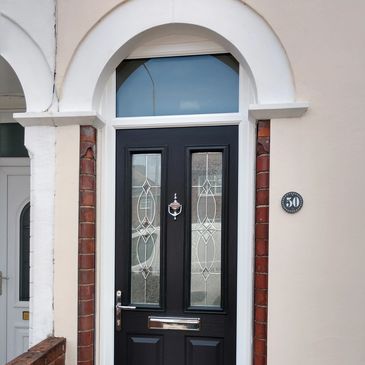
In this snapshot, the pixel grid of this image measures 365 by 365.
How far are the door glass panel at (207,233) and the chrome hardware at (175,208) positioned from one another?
92mm

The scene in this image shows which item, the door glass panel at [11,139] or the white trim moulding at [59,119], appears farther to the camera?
the door glass panel at [11,139]

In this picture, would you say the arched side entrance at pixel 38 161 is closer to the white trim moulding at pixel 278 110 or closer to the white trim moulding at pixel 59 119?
the white trim moulding at pixel 59 119

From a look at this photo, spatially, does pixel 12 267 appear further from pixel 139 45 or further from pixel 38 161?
pixel 139 45

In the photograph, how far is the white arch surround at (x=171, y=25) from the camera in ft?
7.40

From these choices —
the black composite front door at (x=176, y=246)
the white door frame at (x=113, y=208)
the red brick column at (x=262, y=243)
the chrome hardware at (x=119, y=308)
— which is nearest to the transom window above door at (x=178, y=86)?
the white door frame at (x=113, y=208)

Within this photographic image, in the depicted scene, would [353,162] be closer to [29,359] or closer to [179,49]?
[179,49]

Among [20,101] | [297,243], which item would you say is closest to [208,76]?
[297,243]

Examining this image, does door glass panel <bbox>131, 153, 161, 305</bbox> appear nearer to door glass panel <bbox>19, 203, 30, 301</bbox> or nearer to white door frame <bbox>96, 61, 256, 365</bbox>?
white door frame <bbox>96, 61, 256, 365</bbox>

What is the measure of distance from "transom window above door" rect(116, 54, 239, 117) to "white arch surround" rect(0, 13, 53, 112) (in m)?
0.50

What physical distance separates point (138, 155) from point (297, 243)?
4.05 feet

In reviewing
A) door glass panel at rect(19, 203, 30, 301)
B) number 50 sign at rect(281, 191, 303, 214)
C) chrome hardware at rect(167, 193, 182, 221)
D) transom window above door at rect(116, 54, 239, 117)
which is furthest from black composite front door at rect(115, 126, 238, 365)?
door glass panel at rect(19, 203, 30, 301)

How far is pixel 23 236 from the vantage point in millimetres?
3363

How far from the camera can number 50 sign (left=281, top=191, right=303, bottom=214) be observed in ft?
7.25

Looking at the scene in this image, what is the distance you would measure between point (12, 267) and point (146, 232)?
1.60 meters
